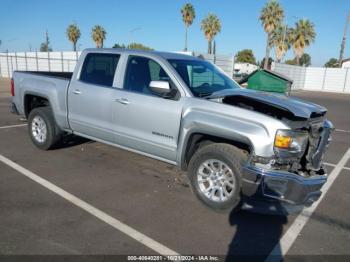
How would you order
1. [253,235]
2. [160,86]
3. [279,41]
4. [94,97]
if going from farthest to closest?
1. [279,41]
2. [94,97]
3. [160,86]
4. [253,235]

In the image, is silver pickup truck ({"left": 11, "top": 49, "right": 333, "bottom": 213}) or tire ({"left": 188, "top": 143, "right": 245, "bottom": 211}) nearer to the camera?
silver pickup truck ({"left": 11, "top": 49, "right": 333, "bottom": 213})

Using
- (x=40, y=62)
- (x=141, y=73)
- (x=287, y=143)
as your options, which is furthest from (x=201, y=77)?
(x=40, y=62)

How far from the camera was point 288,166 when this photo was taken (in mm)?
3658

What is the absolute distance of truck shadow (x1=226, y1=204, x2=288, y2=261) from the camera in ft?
10.7

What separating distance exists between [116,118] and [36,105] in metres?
2.48

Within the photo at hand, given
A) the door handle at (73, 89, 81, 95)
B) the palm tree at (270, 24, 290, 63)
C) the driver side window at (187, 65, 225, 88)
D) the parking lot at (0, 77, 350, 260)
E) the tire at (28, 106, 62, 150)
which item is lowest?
the parking lot at (0, 77, 350, 260)

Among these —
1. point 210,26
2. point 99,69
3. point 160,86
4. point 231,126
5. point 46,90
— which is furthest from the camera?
point 210,26

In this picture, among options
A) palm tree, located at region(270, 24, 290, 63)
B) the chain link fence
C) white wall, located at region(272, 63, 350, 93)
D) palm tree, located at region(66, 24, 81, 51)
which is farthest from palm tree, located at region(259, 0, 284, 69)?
palm tree, located at region(66, 24, 81, 51)

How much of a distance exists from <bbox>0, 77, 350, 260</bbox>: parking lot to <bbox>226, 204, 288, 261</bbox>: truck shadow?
1cm

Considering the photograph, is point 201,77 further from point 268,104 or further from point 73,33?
point 73,33

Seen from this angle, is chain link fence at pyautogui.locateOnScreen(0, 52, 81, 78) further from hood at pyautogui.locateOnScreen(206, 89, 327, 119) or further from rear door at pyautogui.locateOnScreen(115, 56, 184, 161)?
hood at pyautogui.locateOnScreen(206, 89, 327, 119)

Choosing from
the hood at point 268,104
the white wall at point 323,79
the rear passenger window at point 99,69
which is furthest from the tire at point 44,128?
the white wall at point 323,79

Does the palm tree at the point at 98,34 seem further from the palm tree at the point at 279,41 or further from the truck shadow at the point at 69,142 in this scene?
the truck shadow at the point at 69,142

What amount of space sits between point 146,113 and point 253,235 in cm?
212
